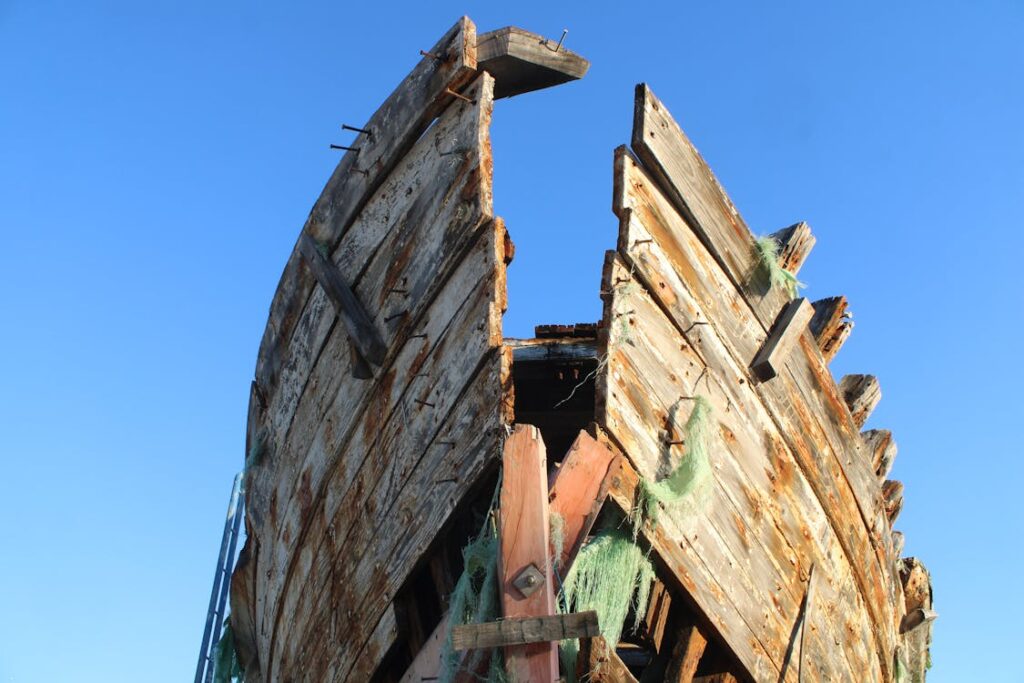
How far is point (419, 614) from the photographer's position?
4.32 m

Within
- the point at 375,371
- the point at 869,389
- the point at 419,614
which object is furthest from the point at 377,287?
the point at 869,389

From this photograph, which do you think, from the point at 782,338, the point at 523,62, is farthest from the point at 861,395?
the point at 523,62

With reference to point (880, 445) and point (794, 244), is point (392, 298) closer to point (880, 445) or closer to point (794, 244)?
point (794, 244)

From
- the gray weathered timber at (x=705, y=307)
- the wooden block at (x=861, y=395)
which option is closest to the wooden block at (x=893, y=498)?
the wooden block at (x=861, y=395)

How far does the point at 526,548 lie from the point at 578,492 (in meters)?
0.30

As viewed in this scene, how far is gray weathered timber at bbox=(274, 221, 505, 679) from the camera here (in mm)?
4137

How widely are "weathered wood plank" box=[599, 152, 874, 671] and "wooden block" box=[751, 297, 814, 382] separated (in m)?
0.06

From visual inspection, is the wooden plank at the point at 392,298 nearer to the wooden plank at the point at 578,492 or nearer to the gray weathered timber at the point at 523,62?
the gray weathered timber at the point at 523,62

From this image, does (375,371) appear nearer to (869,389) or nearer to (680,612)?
(680,612)

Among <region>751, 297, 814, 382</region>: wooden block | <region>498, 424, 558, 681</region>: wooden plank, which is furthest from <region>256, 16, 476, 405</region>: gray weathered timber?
<region>498, 424, 558, 681</region>: wooden plank

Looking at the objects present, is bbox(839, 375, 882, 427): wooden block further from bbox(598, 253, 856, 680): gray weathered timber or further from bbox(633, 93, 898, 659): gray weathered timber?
bbox(598, 253, 856, 680): gray weathered timber

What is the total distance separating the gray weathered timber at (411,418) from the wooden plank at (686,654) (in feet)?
3.18

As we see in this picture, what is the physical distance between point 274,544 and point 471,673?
2545 millimetres

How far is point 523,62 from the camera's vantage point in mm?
4762
